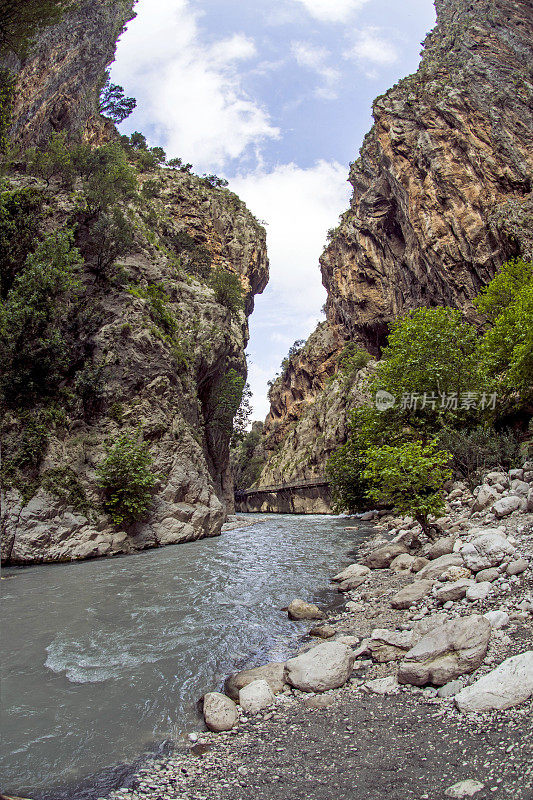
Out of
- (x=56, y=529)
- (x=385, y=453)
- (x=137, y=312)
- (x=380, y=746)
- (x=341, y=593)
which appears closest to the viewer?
(x=380, y=746)

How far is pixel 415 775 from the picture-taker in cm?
297

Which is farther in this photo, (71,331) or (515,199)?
(515,199)

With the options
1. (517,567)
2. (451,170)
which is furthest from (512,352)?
Result: (451,170)

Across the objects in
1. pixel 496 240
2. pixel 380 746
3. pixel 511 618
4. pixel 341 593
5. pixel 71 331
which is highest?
pixel 496 240

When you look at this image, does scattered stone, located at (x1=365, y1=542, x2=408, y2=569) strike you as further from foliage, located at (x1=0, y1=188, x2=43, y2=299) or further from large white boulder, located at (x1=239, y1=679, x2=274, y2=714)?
foliage, located at (x1=0, y1=188, x2=43, y2=299)

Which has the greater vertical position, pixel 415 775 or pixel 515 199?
pixel 515 199

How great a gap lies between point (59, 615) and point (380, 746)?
21.7ft

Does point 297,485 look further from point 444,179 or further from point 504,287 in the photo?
point 444,179

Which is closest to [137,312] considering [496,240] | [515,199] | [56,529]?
[56,529]

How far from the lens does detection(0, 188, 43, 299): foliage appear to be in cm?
1891

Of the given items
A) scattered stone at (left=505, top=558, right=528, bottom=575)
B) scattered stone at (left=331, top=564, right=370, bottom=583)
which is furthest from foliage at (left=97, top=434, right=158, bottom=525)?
→ scattered stone at (left=505, top=558, right=528, bottom=575)

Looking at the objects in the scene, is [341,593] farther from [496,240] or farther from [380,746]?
[496,240]
